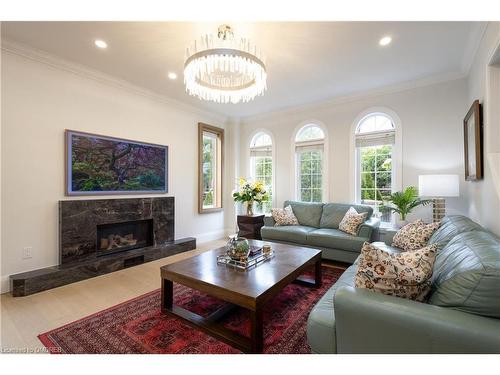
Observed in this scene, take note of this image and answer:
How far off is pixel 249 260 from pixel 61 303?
6.54 ft

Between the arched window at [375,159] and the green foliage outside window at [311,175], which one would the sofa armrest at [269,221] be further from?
the arched window at [375,159]

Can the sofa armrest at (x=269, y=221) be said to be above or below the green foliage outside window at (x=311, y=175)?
below

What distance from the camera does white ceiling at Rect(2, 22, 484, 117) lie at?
7.91 feet

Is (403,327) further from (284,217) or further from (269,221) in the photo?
(269,221)

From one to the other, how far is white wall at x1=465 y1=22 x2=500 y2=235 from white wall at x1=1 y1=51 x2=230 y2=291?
4457 millimetres

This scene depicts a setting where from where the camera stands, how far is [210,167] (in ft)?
17.7

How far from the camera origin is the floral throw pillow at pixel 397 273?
1.31 meters

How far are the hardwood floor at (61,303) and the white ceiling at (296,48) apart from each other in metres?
2.83

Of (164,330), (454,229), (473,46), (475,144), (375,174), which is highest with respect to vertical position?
(473,46)

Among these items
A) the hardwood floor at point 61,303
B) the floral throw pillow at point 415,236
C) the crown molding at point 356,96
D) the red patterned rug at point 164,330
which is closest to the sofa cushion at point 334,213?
the floral throw pillow at point 415,236

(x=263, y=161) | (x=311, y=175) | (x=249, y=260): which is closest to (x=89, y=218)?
(x=249, y=260)
